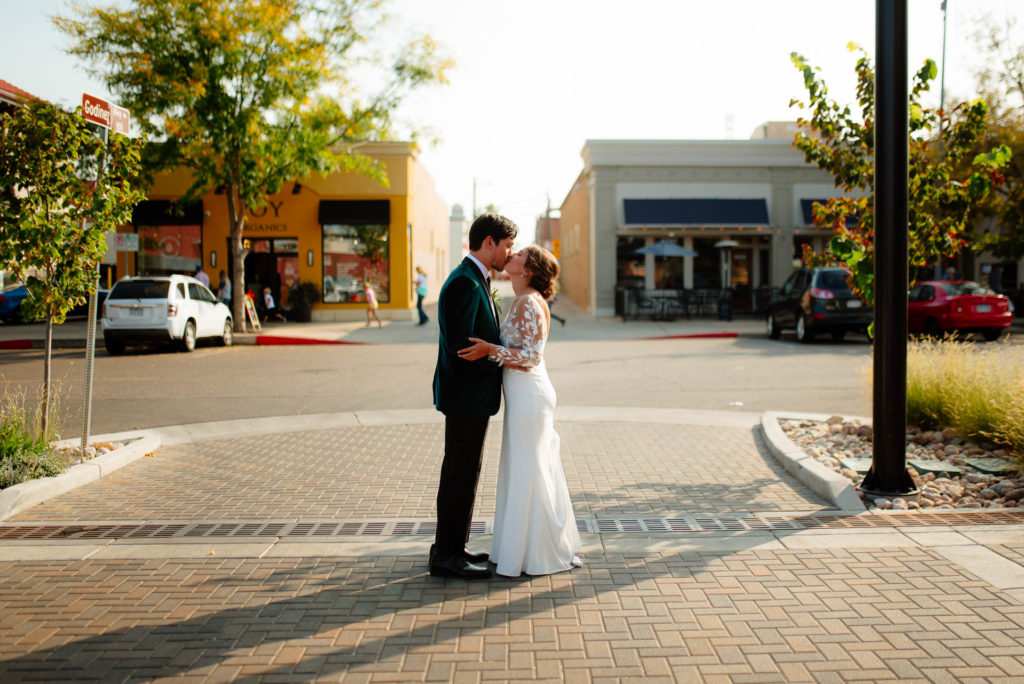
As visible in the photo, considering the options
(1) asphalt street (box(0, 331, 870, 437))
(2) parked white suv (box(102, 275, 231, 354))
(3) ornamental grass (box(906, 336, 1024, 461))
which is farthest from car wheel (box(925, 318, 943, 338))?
(2) parked white suv (box(102, 275, 231, 354))

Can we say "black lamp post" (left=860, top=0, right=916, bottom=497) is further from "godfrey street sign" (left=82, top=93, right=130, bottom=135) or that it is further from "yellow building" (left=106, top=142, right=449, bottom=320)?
"yellow building" (left=106, top=142, right=449, bottom=320)

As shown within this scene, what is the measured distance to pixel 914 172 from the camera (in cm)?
778

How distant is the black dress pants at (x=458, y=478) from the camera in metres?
4.48

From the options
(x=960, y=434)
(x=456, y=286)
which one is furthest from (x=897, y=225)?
(x=456, y=286)

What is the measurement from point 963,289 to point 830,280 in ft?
9.67

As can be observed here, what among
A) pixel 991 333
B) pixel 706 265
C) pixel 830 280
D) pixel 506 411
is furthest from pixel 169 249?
pixel 506 411

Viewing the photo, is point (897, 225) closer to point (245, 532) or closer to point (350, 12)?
point (245, 532)

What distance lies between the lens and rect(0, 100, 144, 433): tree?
21.9ft

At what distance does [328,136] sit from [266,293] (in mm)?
6110

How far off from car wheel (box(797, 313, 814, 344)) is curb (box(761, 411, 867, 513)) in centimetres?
1108

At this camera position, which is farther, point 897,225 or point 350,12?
point 350,12

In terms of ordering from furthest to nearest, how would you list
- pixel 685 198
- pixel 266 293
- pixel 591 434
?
1. pixel 685 198
2. pixel 266 293
3. pixel 591 434

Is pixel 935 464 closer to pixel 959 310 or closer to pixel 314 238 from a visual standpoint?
pixel 959 310

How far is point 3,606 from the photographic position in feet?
13.5
